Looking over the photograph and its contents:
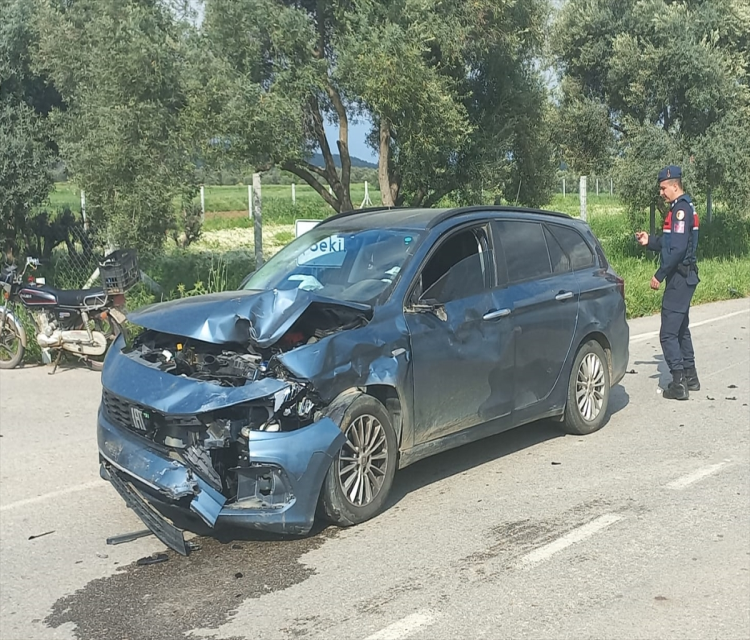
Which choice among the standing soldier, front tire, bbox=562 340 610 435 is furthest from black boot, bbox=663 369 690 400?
front tire, bbox=562 340 610 435

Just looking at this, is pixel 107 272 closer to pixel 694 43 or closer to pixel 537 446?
pixel 537 446

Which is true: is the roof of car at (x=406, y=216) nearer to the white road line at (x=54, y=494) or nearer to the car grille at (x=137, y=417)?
the car grille at (x=137, y=417)

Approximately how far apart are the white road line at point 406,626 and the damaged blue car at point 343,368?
0.97 meters

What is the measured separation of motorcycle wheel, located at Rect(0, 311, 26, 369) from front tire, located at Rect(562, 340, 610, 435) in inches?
261

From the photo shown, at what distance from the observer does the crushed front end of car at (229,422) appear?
4.70 metres

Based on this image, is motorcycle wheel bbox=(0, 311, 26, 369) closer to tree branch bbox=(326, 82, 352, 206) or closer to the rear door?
tree branch bbox=(326, 82, 352, 206)

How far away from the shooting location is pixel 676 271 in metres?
8.46

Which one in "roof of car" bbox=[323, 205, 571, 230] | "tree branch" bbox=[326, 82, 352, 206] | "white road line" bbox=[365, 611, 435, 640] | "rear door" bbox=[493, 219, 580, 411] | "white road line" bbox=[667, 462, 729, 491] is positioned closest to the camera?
"white road line" bbox=[365, 611, 435, 640]

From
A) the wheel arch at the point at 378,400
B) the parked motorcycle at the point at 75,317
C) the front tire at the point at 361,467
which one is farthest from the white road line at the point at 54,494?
the parked motorcycle at the point at 75,317

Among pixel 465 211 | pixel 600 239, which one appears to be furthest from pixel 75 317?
pixel 600 239

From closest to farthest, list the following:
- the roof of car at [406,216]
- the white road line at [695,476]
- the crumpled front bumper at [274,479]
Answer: the crumpled front bumper at [274,479]
the white road line at [695,476]
the roof of car at [406,216]

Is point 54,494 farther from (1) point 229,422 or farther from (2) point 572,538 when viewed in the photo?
(2) point 572,538

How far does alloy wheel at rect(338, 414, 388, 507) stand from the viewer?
5.09 m

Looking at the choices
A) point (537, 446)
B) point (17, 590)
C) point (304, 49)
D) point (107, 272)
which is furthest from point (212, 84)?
point (17, 590)
